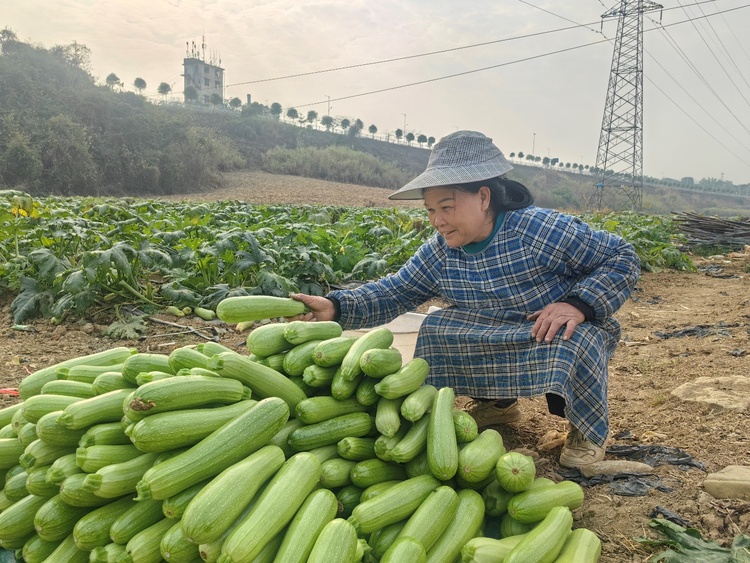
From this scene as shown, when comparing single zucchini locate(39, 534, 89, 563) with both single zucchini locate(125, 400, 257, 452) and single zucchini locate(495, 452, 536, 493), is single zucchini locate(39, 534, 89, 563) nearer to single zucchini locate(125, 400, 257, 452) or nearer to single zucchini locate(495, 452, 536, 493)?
single zucchini locate(125, 400, 257, 452)

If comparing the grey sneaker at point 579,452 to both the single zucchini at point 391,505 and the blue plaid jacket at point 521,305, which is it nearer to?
the blue plaid jacket at point 521,305

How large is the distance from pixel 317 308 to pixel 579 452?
1.83 meters

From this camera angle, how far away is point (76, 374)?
10.6 feet

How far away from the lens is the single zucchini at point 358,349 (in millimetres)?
3002

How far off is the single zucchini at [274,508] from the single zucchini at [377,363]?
1.86 ft

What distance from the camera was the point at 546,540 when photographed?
2.36 meters

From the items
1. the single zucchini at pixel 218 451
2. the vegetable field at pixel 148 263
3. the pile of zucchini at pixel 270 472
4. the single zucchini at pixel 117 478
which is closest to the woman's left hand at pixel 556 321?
the pile of zucchini at pixel 270 472

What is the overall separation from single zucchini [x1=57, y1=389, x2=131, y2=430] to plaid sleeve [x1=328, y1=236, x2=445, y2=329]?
1.66m

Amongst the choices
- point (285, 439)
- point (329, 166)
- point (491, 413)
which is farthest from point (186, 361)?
point (329, 166)

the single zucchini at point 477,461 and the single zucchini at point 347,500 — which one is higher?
the single zucchini at point 477,461

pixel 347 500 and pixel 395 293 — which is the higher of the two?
pixel 395 293

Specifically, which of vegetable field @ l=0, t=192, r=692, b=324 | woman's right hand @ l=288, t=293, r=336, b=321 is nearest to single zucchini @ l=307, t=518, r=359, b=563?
woman's right hand @ l=288, t=293, r=336, b=321

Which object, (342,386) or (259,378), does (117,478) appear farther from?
(342,386)

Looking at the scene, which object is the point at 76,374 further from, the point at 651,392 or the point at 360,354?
the point at 651,392
